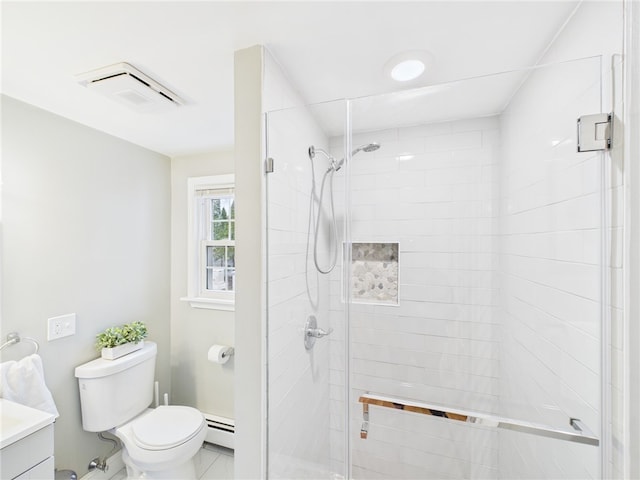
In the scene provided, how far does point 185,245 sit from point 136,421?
1.34 m

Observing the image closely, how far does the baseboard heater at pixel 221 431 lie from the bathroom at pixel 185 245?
7 centimetres

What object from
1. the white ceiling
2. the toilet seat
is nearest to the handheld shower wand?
the white ceiling

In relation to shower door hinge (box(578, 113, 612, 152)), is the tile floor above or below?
below

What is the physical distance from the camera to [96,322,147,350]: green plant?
1947 mm

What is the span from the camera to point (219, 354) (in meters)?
2.25

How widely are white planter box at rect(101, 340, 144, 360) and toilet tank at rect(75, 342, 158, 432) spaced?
0.08 feet

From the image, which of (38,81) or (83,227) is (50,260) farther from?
(38,81)

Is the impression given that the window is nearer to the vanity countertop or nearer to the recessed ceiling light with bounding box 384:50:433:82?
the vanity countertop

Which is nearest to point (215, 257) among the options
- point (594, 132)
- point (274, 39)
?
point (274, 39)

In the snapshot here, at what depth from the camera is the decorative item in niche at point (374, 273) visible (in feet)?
4.15

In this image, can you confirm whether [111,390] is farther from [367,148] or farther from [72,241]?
[367,148]

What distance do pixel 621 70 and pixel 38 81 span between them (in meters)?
2.33

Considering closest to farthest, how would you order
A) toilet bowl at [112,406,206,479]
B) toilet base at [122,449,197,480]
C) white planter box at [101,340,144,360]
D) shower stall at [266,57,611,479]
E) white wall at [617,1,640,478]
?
white wall at [617,1,640,478] → shower stall at [266,57,611,479] → toilet bowl at [112,406,206,479] → toilet base at [122,449,197,480] → white planter box at [101,340,144,360]

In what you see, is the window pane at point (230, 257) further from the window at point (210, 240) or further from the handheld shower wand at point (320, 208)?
the handheld shower wand at point (320, 208)
